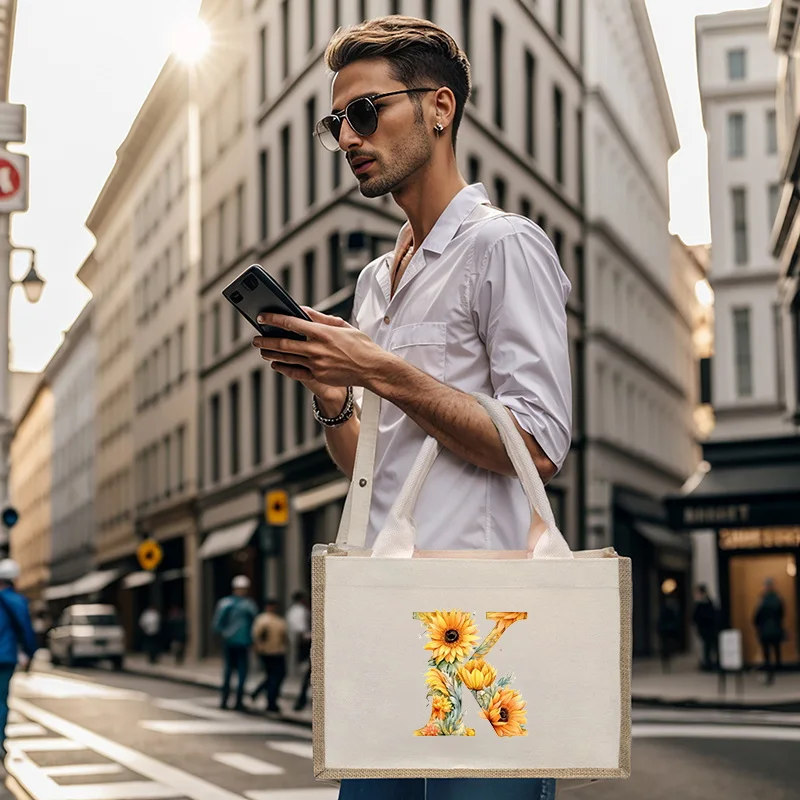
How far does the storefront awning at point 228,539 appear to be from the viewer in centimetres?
4100

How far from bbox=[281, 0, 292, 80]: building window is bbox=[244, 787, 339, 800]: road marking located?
30230 mm

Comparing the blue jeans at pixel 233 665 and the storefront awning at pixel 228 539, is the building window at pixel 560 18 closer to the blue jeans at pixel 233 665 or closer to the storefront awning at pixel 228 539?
the storefront awning at pixel 228 539

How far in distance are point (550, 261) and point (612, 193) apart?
4543 centimetres

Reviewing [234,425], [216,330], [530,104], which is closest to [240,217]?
[216,330]

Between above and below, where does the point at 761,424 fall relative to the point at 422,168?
above

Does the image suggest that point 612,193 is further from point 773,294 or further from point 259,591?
point 259,591

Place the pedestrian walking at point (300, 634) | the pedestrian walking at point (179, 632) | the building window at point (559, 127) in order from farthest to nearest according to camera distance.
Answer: the pedestrian walking at point (179, 632), the building window at point (559, 127), the pedestrian walking at point (300, 634)

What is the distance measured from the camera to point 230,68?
148ft

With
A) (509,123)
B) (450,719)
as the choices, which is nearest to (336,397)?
(450,719)

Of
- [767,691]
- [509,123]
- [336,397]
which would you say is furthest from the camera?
[509,123]

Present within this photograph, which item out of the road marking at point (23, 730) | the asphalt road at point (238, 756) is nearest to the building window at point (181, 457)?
the asphalt road at point (238, 756)

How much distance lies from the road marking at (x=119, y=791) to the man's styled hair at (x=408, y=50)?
891cm

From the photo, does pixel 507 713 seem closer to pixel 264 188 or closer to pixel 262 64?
pixel 264 188

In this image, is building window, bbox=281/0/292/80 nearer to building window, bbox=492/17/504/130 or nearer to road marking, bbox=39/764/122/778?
building window, bbox=492/17/504/130
